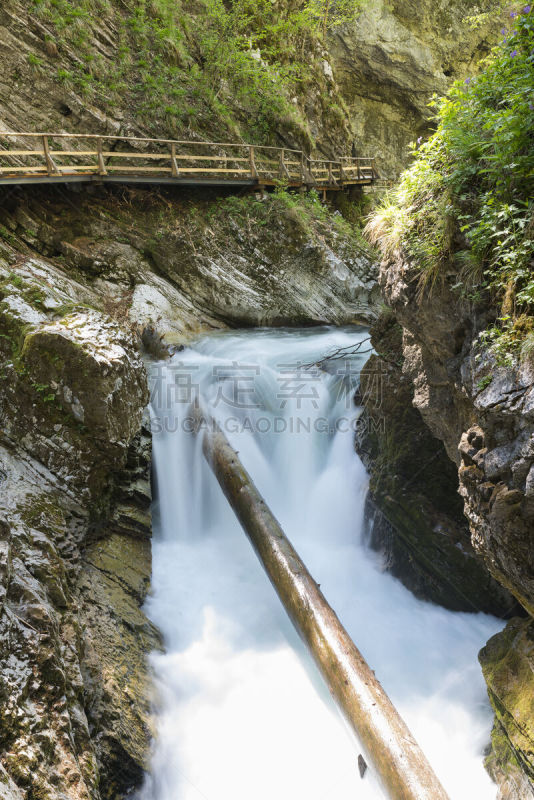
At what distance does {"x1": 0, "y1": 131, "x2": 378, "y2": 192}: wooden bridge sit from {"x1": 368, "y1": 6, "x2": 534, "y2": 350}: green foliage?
730 cm

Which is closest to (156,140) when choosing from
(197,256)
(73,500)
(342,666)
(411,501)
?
(197,256)

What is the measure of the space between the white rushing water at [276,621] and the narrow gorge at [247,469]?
0.09ft

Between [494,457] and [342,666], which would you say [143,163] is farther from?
[342,666]

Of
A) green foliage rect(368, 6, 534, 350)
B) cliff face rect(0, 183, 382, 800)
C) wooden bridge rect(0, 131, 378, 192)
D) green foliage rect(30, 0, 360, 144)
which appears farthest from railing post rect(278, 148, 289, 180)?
green foliage rect(368, 6, 534, 350)

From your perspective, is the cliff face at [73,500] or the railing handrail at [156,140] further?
the railing handrail at [156,140]

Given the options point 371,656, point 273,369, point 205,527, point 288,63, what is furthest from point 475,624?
point 288,63

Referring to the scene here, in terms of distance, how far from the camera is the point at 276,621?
5.11 metres

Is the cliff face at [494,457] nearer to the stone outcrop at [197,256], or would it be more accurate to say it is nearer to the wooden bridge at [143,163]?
the stone outcrop at [197,256]

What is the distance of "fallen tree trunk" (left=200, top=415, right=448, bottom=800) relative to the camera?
3062 mm

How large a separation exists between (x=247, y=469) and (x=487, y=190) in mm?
4809

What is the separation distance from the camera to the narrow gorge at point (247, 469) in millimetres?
3172

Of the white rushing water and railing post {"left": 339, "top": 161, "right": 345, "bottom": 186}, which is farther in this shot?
railing post {"left": 339, "top": 161, "right": 345, "bottom": 186}

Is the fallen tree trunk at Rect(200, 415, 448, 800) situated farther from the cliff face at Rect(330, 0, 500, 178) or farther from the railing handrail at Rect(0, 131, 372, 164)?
the cliff face at Rect(330, 0, 500, 178)

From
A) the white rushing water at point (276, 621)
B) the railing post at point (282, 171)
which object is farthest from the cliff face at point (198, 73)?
the white rushing water at point (276, 621)
